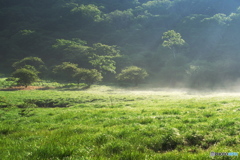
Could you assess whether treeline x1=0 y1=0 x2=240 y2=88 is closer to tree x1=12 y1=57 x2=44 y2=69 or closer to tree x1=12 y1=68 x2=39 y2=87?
tree x1=12 y1=57 x2=44 y2=69

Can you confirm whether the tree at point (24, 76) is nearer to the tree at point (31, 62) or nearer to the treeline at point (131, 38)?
the tree at point (31, 62)

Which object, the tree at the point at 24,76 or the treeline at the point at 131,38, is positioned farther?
the treeline at the point at 131,38

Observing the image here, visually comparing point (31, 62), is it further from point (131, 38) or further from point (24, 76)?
point (131, 38)

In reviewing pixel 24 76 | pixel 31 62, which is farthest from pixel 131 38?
pixel 24 76

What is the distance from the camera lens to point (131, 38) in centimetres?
13012

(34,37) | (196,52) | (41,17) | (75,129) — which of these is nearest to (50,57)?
(34,37)

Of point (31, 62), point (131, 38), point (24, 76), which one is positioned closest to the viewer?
point (24, 76)

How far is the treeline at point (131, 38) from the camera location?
8550 cm

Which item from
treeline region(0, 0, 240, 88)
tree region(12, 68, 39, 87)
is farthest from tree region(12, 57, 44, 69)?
tree region(12, 68, 39, 87)

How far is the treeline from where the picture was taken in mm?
85500

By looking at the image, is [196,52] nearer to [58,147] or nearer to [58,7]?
[58,147]

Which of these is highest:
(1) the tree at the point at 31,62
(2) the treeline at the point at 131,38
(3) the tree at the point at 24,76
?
(2) the treeline at the point at 131,38

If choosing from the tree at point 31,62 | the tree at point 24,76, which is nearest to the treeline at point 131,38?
the tree at point 31,62

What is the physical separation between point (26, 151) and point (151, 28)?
5699 inches
